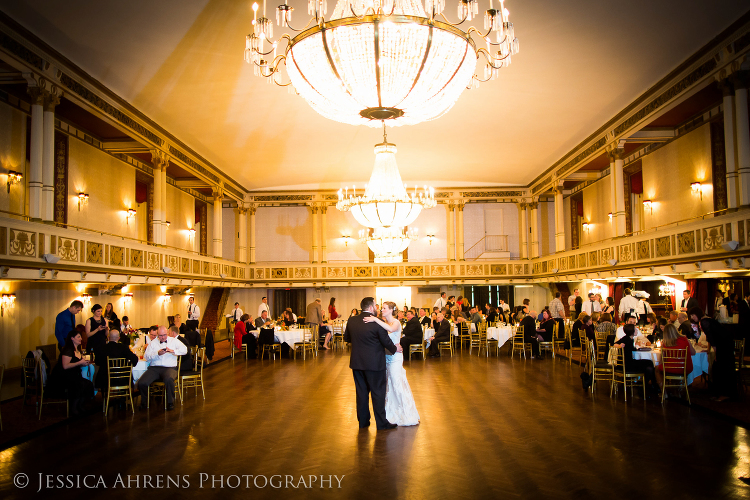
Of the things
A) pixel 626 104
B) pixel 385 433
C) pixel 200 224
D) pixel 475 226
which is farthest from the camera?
pixel 475 226

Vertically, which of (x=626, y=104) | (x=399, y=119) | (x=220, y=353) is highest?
(x=626, y=104)

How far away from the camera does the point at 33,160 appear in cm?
876

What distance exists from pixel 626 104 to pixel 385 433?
1018cm

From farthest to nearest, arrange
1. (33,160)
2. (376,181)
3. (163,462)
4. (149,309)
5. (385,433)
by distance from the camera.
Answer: (149,309)
(376,181)
(33,160)
(385,433)
(163,462)

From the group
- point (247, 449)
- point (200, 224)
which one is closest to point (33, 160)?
point (247, 449)

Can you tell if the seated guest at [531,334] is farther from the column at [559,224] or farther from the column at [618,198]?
the column at [559,224]

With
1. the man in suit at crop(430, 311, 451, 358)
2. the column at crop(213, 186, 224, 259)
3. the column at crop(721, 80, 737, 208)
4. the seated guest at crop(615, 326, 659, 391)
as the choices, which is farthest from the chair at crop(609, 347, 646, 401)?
the column at crop(213, 186, 224, 259)

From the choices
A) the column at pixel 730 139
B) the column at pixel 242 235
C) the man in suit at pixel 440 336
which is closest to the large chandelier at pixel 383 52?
the column at pixel 730 139

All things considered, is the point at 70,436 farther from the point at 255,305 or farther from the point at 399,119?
the point at 255,305

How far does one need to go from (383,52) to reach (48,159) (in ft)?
24.4

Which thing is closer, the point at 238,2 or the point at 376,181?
the point at 238,2

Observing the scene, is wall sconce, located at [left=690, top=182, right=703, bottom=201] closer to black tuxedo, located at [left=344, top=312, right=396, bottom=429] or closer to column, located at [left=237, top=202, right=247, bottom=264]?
black tuxedo, located at [left=344, top=312, right=396, bottom=429]

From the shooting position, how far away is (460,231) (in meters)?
20.9

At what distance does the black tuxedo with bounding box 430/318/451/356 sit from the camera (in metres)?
12.6
